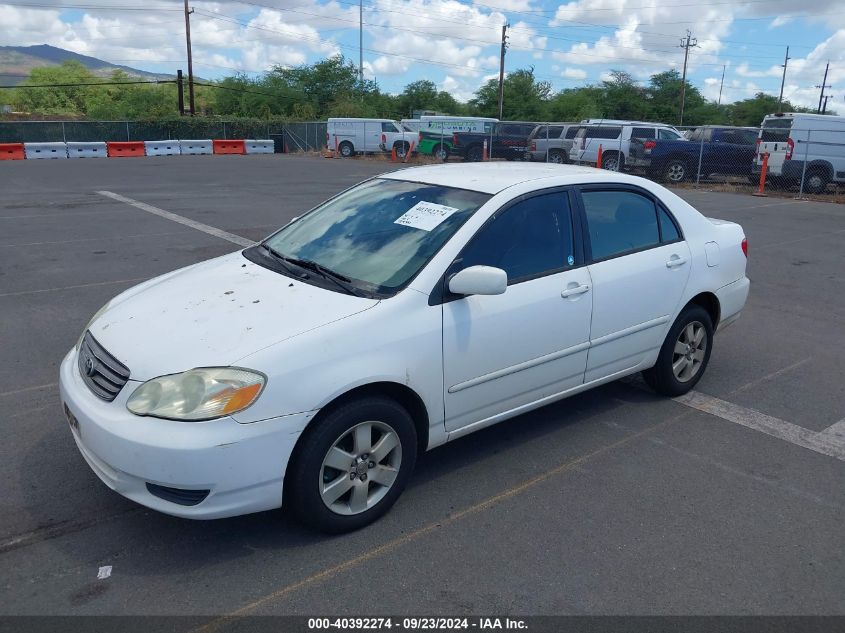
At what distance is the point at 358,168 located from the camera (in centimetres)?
2717

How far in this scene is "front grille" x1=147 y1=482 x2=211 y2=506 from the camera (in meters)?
2.99

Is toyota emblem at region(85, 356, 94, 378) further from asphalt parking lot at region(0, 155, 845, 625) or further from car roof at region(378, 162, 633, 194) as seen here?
car roof at region(378, 162, 633, 194)

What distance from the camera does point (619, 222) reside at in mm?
4648

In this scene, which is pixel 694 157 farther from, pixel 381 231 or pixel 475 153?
pixel 381 231

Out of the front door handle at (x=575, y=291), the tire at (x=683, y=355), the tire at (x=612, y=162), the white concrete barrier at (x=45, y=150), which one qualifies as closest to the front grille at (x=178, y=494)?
the front door handle at (x=575, y=291)

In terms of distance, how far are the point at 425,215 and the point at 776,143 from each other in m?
18.7

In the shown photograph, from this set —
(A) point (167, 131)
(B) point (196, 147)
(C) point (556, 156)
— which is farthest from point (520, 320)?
(A) point (167, 131)

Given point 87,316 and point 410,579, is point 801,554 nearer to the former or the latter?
point 410,579

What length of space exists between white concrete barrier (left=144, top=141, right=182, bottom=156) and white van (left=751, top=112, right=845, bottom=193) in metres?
25.7

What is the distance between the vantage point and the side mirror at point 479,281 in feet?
11.5

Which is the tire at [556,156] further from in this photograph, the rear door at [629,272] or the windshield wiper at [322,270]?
the windshield wiper at [322,270]

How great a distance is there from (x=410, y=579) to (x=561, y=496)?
42.3 inches

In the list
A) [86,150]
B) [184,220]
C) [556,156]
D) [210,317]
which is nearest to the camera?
[210,317]

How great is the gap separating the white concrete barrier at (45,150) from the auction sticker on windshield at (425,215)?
1197 inches
